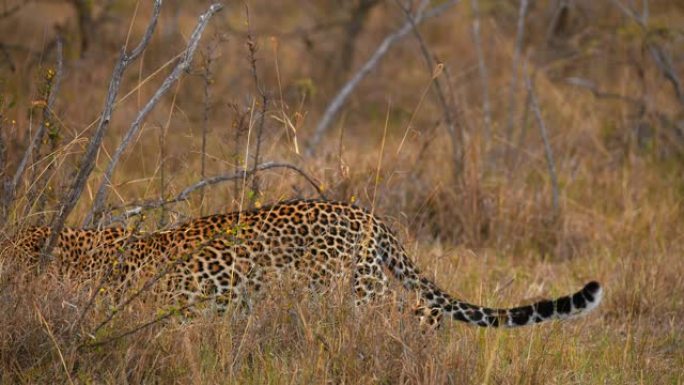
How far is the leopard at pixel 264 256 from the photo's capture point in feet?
19.9

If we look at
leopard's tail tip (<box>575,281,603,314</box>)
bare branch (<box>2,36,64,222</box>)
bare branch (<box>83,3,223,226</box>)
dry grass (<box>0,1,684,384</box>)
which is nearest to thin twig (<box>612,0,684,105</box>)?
dry grass (<box>0,1,684,384</box>)

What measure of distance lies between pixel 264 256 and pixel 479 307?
1.17 metres

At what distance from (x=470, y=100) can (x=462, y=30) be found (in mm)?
2512

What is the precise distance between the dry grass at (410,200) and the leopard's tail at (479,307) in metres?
0.12

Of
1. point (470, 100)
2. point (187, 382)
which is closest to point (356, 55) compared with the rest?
point (470, 100)

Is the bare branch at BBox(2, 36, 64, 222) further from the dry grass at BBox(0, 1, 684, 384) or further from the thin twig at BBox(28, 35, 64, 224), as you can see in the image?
the dry grass at BBox(0, 1, 684, 384)

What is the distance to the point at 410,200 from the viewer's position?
350 inches

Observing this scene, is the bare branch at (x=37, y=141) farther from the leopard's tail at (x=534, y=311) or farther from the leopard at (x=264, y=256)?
the leopard's tail at (x=534, y=311)

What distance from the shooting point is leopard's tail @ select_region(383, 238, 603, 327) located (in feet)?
19.0

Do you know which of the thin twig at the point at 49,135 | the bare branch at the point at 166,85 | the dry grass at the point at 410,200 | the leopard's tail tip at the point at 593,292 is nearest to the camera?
the dry grass at the point at 410,200

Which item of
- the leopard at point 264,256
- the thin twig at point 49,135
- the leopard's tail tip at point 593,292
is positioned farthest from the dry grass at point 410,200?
the leopard's tail tip at point 593,292

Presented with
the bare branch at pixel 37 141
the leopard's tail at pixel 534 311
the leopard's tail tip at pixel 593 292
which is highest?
the bare branch at pixel 37 141

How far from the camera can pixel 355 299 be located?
18.8 feet

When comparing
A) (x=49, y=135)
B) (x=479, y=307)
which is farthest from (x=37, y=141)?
(x=479, y=307)
